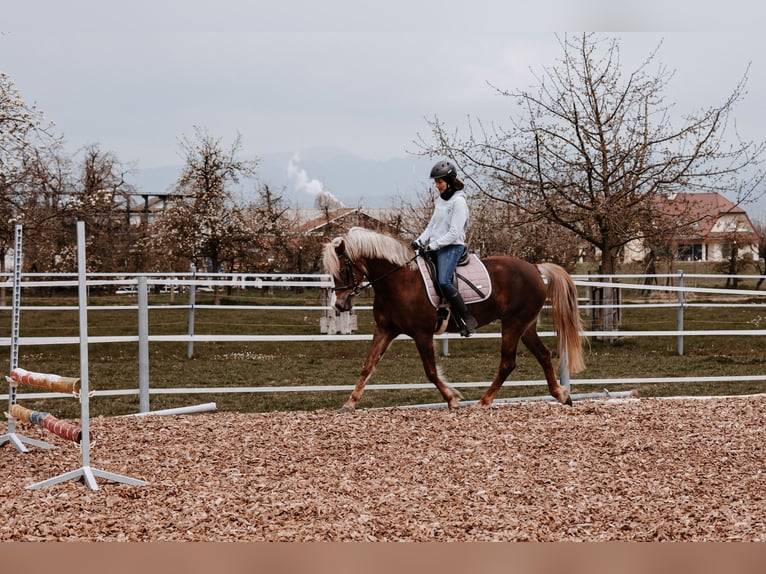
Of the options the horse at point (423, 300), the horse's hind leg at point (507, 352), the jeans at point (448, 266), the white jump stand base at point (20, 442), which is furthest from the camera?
the horse's hind leg at point (507, 352)

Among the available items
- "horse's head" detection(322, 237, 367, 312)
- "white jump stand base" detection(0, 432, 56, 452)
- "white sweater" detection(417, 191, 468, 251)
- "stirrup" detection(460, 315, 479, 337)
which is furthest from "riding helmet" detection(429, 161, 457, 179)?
"white jump stand base" detection(0, 432, 56, 452)

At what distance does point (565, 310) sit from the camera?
24.9 feet

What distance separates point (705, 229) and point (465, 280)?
13.0 meters

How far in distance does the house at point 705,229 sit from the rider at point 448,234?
10765mm

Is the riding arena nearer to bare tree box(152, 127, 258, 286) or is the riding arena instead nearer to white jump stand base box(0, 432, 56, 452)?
white jump stand base box(0, 432, 56, 452)

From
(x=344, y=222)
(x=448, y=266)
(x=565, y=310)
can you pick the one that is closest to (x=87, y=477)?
(x=448, y=266)

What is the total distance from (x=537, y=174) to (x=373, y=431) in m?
11.5

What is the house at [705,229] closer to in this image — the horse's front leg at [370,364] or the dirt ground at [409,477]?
the dirt ground at [409,477]

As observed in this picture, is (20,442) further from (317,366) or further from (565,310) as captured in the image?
(317,366)

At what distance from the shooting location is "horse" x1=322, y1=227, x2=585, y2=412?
6.98m

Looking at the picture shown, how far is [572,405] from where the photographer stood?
7.54m

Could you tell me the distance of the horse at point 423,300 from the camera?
6.98m

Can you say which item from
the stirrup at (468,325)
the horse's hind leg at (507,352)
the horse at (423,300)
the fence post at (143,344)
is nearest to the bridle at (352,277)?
the horse at (423,300)

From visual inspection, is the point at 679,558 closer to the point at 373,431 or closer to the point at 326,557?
the point at 326,557
